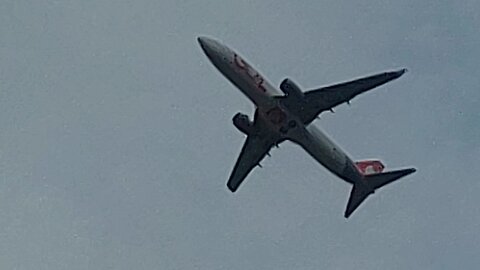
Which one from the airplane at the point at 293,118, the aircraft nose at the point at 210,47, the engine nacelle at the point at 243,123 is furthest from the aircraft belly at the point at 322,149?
the aircraft nose at the point at 210,47

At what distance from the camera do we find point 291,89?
11256 cm

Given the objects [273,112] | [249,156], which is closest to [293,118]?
[273,112]

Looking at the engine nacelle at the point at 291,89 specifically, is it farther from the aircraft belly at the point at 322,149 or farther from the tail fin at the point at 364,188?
the tail fin at the point at 364,188

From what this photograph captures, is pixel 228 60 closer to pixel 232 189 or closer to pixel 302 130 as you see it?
pixel 302 130

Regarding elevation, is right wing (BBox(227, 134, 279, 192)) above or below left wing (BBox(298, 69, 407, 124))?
below

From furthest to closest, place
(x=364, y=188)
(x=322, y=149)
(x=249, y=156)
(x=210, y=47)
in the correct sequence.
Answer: (x=249, y=156) < (x=364, y=188) < (x=322, y=149) < (x=210, y=47)

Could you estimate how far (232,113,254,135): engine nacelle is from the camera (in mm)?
118812

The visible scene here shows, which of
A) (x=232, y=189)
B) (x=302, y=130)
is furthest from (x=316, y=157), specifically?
(x=232, y=189)

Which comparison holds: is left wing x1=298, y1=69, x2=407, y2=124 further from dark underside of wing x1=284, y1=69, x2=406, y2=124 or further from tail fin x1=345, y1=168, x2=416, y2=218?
tail fin x1=345, y1=168, x2=416, y2=218

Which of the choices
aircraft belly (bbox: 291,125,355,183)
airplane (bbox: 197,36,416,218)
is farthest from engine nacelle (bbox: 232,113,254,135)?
aircraft belly (bbox: 291,125,355,183)

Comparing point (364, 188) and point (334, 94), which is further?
point (364, 188)

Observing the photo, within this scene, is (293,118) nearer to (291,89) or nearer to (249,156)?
(291,89)

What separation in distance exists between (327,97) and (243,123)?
9.66m

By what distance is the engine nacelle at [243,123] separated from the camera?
119 meters
